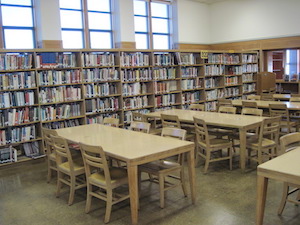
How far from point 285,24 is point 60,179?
9026 millimetres

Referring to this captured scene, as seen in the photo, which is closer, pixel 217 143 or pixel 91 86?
pixel 217 143

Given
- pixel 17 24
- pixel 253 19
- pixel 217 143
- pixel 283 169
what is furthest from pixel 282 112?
pixel 17 24

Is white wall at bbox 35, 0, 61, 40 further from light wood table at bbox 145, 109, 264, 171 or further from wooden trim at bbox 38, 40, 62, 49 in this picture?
light wood table at bbox 145, 109, 264, 171

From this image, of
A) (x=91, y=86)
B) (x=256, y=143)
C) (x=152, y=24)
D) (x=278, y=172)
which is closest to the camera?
(x=278, y=172)

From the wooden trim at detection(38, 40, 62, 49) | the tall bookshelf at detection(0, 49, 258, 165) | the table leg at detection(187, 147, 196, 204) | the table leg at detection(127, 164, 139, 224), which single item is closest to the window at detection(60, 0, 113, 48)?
the wooden trim at detection(38, 40, 62, 49)

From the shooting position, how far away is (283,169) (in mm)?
2654

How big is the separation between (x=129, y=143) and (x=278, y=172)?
1826mm

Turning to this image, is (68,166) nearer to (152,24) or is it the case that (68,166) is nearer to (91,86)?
(91,86)

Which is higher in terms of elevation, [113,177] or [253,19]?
[253,19]

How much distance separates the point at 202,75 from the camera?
29.1 feet

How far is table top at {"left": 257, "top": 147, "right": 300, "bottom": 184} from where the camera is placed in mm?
2547

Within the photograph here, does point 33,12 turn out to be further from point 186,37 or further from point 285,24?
point 285,24

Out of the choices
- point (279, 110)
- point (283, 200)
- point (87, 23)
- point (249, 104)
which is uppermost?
point (87, 23)

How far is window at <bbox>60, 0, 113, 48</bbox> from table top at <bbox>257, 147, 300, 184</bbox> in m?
7.25
